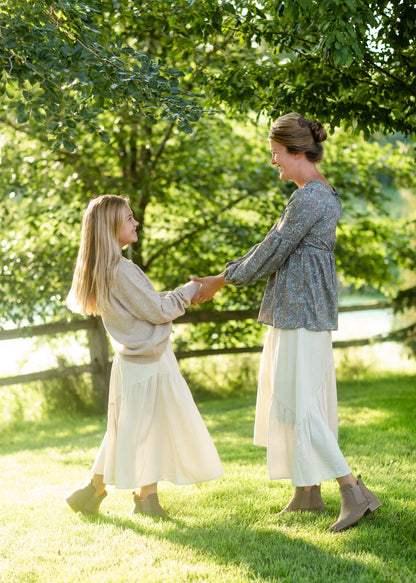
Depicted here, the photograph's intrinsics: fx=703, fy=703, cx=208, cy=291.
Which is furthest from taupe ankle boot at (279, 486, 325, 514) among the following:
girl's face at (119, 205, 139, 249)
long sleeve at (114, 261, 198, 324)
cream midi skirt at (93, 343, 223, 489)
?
girl's face at (119, 205, 139, 249)

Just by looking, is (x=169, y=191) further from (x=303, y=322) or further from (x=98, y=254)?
(x=303, y=322)

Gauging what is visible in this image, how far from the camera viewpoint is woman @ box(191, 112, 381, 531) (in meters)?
3.47

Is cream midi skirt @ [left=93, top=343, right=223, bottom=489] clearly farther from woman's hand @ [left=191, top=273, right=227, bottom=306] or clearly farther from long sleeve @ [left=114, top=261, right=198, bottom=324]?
woman's hand @ [left=191, top=273, right=227, bottom=306]

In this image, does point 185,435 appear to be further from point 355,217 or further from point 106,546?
point 355,217

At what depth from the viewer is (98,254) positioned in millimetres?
3684

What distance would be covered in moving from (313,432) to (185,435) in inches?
28.6

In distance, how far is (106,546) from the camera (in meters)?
3.32

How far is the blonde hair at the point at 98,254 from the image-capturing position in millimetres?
3672

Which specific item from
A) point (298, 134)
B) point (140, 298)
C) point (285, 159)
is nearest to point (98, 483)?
point (140, 298)

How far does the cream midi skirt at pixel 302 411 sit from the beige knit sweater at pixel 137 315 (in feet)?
1.94

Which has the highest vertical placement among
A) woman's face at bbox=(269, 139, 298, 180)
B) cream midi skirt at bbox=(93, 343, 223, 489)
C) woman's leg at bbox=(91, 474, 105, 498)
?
woman's face at bbox=(269, 139, 298, 180)

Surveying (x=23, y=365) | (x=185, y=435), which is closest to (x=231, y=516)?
(x=185, y=435)

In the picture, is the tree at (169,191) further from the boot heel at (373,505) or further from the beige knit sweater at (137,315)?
the boot heel at (373,505)

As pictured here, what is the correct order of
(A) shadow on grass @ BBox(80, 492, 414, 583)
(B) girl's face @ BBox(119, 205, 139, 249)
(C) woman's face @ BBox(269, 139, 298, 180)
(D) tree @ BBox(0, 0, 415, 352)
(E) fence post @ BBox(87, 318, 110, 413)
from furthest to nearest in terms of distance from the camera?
(E) fence post @ BBox(87, 318, 110, 413)
(D) tree @ BBox(0, 0, 415, 352)
(B) girl's face @ BBox(119, 205, 139, 249)
(C) woman's face @ BBox(269, 139, 298, 180)
(A) shadow on grass @ BBox(80, 492, 414, 583)
